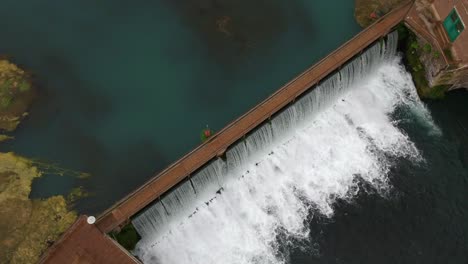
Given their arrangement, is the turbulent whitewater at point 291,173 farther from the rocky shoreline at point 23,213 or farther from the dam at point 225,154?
the rocky shoreline at point 23,213

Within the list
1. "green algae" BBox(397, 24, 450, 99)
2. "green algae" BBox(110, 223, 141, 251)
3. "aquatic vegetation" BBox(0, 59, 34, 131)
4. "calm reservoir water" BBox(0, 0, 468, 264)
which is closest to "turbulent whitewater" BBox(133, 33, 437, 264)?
"green algae" BBox(110, 223, 141, 251)

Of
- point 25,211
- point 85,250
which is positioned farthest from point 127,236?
point 25,211

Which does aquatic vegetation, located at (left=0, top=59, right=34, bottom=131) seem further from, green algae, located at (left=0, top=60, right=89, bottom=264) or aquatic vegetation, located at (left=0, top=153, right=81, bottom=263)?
aquatic vegetation, located at (left=0, top=153, right=81, bottom=263)

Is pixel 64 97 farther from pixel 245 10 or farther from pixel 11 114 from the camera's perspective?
pixel 245 10

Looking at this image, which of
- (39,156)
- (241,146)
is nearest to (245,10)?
(241,146)

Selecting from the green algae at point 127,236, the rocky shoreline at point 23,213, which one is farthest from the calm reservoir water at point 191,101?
the green algae at point 127,236

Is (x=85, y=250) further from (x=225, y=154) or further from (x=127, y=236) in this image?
(x=225, y=154)
